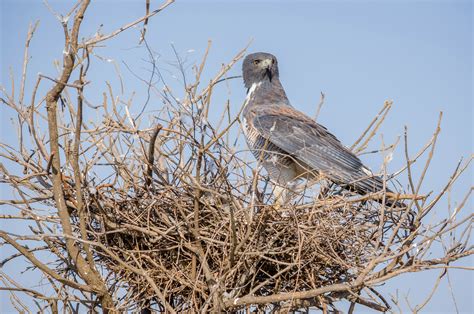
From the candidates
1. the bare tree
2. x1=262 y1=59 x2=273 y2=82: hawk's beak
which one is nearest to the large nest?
the bare tree

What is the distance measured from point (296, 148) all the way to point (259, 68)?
1.40 meters

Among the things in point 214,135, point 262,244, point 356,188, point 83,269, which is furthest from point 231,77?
point 356,188

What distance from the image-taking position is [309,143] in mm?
6137

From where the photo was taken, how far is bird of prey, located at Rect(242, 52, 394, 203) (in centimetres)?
568

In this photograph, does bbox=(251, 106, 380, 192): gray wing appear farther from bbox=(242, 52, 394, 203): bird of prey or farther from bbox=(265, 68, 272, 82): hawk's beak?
bbox=(265, 68, 272, 82): hawk's beak

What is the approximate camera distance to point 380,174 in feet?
16.7

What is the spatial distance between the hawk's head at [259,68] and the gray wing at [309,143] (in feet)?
2.20

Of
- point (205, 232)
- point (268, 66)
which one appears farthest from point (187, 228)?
point (268, 66)

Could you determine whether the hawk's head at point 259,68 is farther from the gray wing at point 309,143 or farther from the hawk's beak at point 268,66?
the gray wing at point 309,143

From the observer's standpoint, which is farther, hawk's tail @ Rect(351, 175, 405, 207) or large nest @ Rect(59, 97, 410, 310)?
hawk's tail @ Rect(351, 175, 405, 207)

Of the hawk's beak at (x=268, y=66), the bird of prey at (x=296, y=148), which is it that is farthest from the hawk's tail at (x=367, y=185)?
the hawk's beak at (x=268, y=66)

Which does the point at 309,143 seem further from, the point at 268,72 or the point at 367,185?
the point at 268,72

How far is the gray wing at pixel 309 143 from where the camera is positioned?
5.78 meters

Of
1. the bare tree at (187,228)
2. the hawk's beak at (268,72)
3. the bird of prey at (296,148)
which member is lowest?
the bare tree at (187,228)
